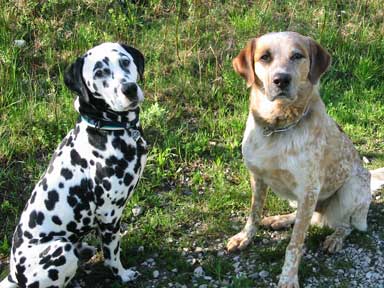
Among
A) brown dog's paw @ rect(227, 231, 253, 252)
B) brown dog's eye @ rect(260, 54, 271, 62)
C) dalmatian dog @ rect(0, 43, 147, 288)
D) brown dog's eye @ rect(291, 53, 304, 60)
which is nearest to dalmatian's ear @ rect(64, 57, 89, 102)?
dalmatian dog @ rect(0, 43, 147, 288)

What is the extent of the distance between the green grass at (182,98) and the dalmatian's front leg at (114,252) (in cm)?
12

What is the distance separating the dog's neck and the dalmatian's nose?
0.98m

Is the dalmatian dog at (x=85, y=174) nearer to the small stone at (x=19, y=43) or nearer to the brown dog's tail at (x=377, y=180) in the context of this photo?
the brown dog's tail at (x=377, y=180)

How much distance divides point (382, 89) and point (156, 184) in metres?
2.77

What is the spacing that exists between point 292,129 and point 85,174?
4.77ft

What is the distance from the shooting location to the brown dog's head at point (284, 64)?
3916 mm

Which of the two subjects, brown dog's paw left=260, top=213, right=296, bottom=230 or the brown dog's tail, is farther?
the brown dog's tail

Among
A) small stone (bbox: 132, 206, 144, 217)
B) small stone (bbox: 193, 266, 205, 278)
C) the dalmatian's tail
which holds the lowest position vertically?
small stone (bbox: 193, 266, 205, 278)

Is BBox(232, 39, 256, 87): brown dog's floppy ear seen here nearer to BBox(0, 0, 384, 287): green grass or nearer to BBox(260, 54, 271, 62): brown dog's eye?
BBox(260, 54, 271, 62): brown dog's eye

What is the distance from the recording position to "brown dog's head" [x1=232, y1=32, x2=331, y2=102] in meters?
3.92

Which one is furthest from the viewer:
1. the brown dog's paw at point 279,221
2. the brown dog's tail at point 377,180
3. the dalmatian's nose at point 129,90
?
the brown dog's tail at point 377,180

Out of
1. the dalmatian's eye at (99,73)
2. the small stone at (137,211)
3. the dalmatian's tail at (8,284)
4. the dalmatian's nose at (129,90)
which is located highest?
the dalmatian's eye at (99,73)

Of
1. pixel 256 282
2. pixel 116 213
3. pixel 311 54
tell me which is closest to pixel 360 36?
pixel 311 54

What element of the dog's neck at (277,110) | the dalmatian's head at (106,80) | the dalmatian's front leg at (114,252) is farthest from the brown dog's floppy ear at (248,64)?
the dalmatian's front leg at (114,252)
